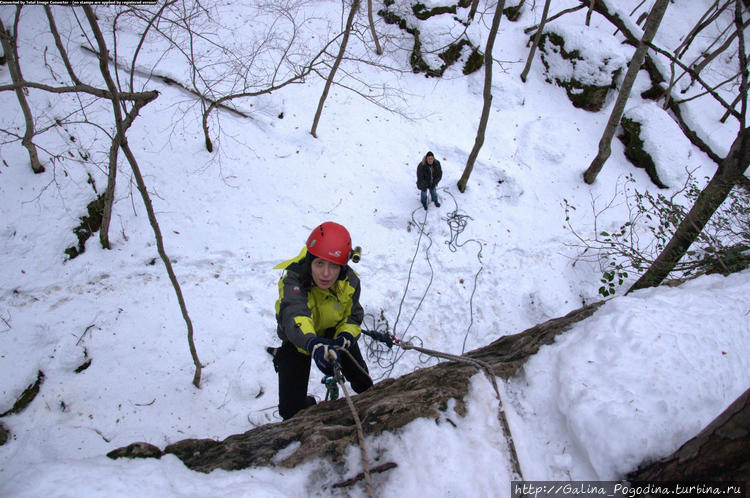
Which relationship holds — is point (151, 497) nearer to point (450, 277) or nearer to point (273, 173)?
point (450, 277)

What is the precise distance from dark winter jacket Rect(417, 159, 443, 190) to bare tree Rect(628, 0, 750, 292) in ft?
12.9

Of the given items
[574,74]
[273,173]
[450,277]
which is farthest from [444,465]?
[574,74]

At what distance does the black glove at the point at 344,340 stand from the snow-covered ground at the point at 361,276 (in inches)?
40.5

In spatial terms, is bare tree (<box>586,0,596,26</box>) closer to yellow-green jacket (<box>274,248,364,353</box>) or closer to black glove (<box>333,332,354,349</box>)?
yellow-green jacket (<box>274,248,364,353</box>)

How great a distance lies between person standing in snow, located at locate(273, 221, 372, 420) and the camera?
2748 millimetres

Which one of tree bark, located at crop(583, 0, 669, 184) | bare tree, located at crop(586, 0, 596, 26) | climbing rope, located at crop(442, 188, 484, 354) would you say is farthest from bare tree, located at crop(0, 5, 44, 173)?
bare tree, located at crop(586, 0, 596, 26)

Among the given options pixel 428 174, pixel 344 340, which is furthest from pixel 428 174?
pixel 344 340

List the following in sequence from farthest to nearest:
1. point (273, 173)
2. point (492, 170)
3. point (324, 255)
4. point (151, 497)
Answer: point (492, 170) → point (273, 173) → point (324, 255) → point (151, 497)

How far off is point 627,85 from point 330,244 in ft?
27.9

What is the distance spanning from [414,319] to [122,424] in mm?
4165

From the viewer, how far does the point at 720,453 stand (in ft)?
4.52

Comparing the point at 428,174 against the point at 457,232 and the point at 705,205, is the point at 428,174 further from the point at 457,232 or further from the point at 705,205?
the point at 705,205

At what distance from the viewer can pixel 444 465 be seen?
195 cm

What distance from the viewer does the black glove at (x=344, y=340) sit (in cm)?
302
